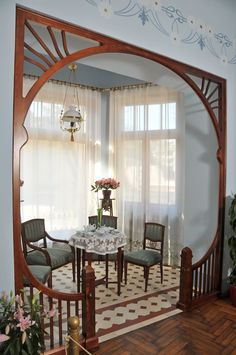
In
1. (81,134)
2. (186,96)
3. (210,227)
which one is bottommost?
(210,227)

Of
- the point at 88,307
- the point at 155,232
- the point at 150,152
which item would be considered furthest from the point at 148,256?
the point at 150,152

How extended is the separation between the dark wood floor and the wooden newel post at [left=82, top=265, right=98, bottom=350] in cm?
10

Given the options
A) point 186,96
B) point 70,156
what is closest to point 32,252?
point 70,156

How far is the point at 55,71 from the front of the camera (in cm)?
241

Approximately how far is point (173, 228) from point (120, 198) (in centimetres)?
111

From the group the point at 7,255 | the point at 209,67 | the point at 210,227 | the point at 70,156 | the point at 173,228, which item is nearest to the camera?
the point at 7,255

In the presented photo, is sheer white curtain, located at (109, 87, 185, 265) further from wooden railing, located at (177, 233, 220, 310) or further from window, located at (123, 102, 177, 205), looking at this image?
wooden railing, located at (177, 233, 220, 310)

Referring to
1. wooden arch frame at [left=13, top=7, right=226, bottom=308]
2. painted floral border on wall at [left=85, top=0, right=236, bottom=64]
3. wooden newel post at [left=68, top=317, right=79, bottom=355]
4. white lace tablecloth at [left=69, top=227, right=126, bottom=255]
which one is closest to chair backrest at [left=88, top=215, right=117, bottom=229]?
white lace tablecloth at [left=69, top=227, right=126, bottom=255]

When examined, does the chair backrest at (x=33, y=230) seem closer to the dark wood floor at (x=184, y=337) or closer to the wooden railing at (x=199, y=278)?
the dark wood floor at (x=184, y=337)

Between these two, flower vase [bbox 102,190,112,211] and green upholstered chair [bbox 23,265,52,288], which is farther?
flower vase [bbox 102,190,112,211]

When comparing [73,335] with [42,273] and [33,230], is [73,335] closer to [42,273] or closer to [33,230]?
[42,273]

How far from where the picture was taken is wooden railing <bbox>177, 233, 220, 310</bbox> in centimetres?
359

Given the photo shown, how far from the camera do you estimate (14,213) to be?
2203 mm

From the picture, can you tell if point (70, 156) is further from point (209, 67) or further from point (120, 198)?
point (209, 67)
